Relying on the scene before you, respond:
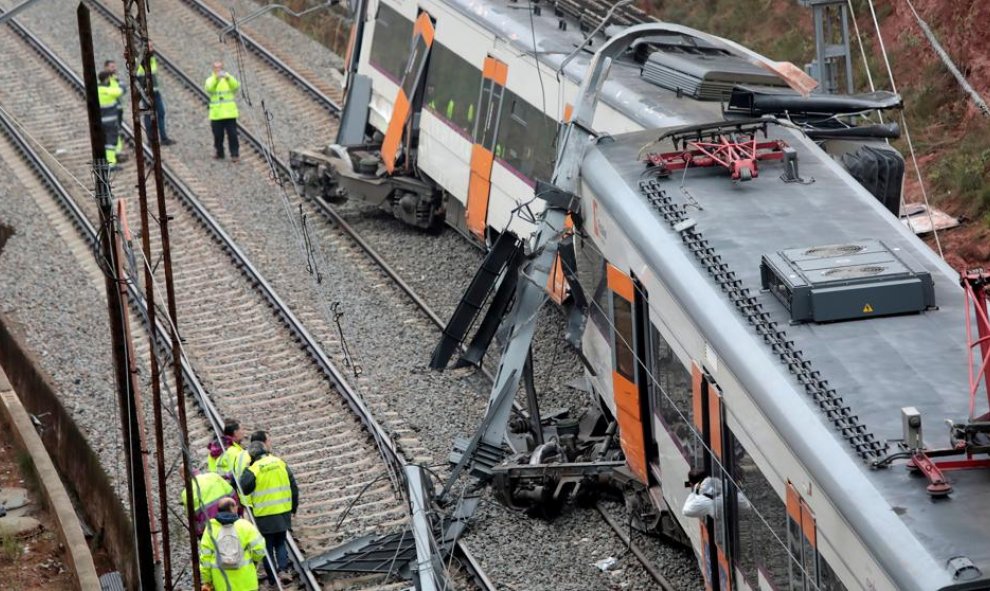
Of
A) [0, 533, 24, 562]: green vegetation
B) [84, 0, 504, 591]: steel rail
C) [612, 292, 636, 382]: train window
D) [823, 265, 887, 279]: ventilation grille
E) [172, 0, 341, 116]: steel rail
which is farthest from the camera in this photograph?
[172, 0, 341, 116]: steel rail

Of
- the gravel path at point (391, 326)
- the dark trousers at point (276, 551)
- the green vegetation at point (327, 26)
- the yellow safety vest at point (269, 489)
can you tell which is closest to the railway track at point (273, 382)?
the dark trousers at point (276, 551)

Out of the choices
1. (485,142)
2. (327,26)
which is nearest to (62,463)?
(485,142)

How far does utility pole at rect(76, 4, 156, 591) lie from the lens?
12172mm

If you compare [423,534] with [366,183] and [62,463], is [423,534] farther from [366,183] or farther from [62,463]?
[366,183]

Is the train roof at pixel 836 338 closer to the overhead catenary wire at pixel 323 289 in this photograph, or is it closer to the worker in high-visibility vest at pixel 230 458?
the overhead catenary wire at pixel 323 289

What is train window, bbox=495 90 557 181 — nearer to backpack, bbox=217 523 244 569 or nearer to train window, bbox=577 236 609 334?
train window, bbox=577 236 609 334

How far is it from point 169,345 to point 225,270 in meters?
2.48

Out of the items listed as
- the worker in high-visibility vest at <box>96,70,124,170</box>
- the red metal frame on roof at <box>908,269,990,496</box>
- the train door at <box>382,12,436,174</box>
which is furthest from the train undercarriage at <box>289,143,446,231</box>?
the red metal frame on roof at <box>908,269,990,496</box>

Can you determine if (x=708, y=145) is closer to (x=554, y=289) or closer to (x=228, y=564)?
(x=554, y=289)

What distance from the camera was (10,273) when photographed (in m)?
21.0

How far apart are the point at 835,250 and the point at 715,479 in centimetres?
167

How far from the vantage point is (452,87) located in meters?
20.1

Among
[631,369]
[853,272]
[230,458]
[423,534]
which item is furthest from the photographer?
[230,458]

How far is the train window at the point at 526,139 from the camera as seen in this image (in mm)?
17344
